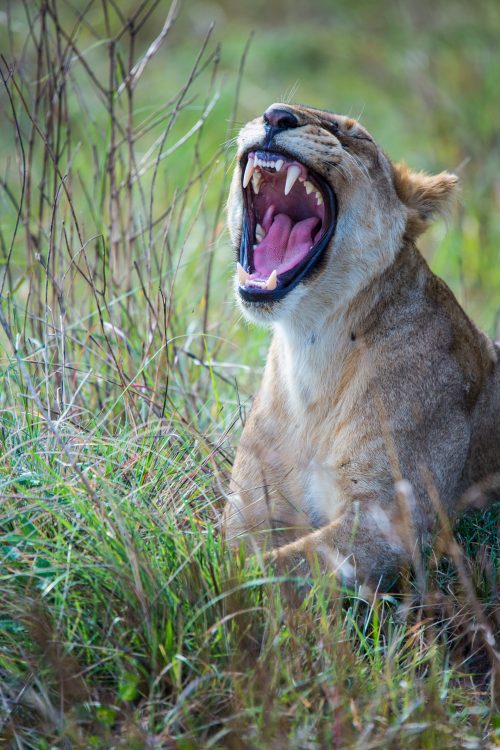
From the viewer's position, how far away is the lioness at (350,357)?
3600 mm

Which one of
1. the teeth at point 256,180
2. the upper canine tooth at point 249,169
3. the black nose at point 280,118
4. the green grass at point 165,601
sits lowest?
the green grass at point 165,601

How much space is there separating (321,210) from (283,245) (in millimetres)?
200

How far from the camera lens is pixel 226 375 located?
5.19 m

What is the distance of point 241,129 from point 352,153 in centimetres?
43

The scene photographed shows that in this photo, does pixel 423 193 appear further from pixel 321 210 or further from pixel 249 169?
pixel 249 169

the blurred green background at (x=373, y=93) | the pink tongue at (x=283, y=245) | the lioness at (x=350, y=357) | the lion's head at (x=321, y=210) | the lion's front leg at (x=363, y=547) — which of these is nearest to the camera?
the lion's front leg at (x=363, y=547)

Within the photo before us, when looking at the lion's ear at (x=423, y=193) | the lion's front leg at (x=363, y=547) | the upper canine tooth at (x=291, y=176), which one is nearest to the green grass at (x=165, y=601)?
the lion's front leg at (x=363, y=547)

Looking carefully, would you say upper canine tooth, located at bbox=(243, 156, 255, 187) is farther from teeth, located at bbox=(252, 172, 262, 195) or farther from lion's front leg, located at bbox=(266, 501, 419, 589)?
lion's front leg, located at bbox=(266, 501, 419, 589)

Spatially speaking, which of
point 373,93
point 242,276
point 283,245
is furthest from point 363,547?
point 373,93

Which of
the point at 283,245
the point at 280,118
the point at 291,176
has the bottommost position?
the point at 283,245

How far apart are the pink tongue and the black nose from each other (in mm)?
431

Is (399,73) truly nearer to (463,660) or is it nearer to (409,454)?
(409,454)

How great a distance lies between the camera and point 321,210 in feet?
13.2

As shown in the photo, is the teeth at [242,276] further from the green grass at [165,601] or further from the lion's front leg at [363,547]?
the lion's front leg at [363,547]
